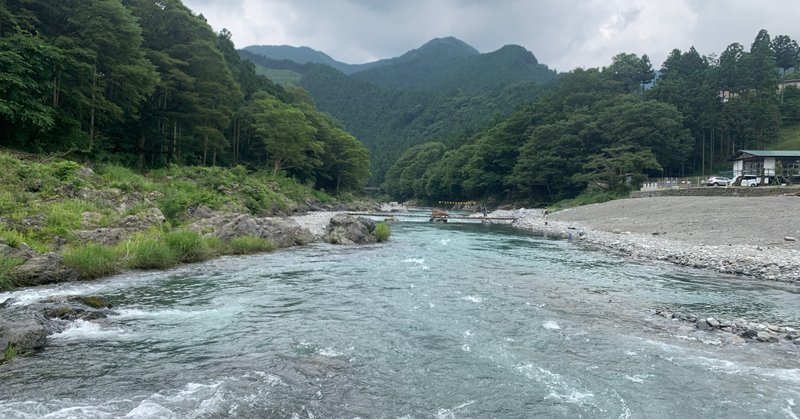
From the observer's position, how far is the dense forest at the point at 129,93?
88.3ft

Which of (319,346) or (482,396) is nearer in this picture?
(482,396)

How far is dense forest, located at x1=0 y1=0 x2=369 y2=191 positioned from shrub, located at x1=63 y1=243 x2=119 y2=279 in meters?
14.9

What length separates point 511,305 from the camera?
12.4 m

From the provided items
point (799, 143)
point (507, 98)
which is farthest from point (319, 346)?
point (507, 98)

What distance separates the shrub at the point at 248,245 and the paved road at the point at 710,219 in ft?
73.6

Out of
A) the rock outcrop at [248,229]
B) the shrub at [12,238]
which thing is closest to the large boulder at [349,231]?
the rock outcrop at [248,229]

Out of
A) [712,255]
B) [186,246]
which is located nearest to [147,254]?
[186,246]

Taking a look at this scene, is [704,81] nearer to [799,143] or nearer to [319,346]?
[799,143]

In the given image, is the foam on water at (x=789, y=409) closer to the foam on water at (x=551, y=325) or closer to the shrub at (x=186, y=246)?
the foam on water at (x=551, y=325)

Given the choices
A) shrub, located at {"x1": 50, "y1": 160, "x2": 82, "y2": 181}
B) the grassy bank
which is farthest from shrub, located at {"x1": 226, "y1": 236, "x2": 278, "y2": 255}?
shrub, located at {"x1": 50, "y1": 160, "x2": 82, "y2": 181}

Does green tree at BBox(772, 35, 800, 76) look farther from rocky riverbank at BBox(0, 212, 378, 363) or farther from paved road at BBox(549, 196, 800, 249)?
rocky riverbank at BBox(0, 212, 378, 363)

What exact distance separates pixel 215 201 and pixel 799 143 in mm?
81778

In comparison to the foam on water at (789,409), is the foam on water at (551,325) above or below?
above

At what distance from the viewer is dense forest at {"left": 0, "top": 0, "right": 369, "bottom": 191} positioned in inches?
1059
